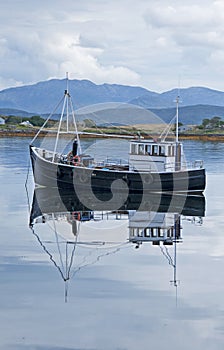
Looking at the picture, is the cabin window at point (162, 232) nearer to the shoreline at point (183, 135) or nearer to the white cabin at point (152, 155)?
the white cabin at point (152, 155)

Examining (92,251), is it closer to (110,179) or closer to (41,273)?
(41,273)

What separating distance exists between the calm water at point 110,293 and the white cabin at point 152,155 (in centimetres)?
920

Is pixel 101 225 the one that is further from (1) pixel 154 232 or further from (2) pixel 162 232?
(2) pixel 162 232

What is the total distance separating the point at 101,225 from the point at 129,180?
8232 millimetres

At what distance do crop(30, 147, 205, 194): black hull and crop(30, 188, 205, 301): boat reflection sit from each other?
46 cm

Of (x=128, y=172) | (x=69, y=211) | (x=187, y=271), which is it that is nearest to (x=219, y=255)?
(x=187, y=271)

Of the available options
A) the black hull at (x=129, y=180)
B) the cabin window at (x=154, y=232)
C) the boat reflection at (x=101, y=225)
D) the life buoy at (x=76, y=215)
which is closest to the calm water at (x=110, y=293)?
the boat reflection at (x=101, y=225)

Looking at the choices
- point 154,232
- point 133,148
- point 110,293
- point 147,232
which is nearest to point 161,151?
Result: point 133,148

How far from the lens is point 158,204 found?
955 inches

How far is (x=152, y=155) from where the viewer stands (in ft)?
92.3

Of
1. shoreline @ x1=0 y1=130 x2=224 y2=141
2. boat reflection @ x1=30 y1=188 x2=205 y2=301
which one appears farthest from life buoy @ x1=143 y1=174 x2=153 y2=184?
shoreline @ x1=0 y1=130 x2=224 y2=141

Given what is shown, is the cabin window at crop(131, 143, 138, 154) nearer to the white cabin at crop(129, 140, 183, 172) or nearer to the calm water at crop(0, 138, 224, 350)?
the white cabin at crop(129, 140, 183, 172)

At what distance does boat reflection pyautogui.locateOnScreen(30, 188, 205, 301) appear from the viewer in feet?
49.9

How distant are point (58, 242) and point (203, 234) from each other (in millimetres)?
4023
